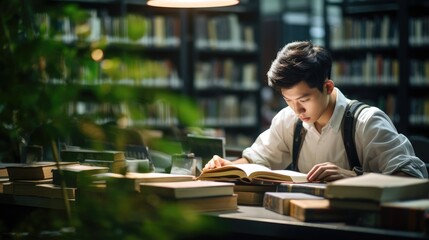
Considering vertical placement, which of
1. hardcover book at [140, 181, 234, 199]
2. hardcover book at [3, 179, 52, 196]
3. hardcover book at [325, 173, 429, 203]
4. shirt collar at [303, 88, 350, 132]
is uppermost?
shirt collar at [303, 88, 350, 132]

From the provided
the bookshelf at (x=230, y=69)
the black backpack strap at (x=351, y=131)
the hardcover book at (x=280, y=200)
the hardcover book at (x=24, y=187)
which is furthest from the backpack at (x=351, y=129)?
the bookshelf at (x=230, y=69)

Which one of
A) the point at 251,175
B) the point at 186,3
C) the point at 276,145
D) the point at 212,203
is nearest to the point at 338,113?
the point at 276,145

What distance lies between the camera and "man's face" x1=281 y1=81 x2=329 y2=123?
114 inches

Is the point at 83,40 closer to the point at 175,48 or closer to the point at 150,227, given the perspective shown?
the point at 150,227

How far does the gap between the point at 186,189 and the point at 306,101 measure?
37.0 inches

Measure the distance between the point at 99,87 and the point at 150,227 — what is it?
0.80 feet

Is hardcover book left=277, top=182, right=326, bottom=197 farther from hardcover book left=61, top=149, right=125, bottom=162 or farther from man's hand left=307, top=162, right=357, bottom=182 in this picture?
hardcover book left=61, top=149, right=125, bottom=162

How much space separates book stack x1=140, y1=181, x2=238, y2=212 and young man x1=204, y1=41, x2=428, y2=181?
15.6 inches

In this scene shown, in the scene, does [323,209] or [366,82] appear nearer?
[323,209]

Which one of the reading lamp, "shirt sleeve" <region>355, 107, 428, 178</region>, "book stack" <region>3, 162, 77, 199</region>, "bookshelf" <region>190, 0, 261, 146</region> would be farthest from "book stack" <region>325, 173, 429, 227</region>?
"bookshelf" <region>190, 0, 261, 146</region>

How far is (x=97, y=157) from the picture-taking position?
2840 millimetres

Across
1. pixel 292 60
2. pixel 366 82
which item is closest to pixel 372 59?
pixel 366 82

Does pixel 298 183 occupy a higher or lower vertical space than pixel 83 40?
lower

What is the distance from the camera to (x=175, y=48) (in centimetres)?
741
